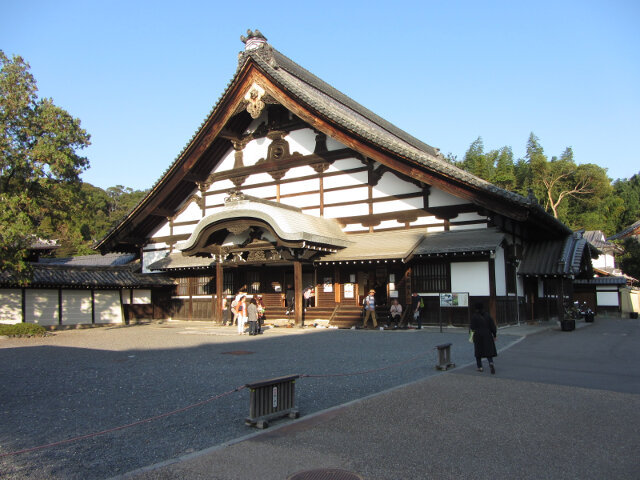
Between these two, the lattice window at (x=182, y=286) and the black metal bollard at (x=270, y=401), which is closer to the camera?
the black metal bollard at (x=270, y=401)

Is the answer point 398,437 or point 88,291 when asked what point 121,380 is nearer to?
point 398,437

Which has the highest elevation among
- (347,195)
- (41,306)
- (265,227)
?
(347,195)

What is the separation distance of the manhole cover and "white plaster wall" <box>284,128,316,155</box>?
792 inches

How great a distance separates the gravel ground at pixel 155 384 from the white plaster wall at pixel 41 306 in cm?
477

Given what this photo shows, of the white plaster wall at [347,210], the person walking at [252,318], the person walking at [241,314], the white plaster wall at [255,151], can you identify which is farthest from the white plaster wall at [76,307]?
the white plaster wall at [347,210]

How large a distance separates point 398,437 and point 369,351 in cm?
742

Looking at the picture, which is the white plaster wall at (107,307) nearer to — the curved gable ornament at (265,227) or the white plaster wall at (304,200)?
the curved gable ornament at (265,227)

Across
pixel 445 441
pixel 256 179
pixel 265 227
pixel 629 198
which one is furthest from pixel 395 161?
pixel 629 198

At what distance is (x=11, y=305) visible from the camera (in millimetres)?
20703

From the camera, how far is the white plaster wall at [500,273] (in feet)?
64.0

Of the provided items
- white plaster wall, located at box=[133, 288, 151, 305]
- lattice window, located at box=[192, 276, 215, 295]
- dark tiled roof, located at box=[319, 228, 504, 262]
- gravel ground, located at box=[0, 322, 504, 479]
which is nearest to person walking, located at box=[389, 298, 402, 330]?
dark tiled roof, located at box=[319, 228, 504, 262]

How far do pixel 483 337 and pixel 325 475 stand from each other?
19.8 feet

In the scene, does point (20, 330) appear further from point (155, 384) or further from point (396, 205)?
point (396, 205)

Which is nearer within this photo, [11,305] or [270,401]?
[270,401]
